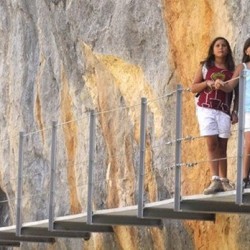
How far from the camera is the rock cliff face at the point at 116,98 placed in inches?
668

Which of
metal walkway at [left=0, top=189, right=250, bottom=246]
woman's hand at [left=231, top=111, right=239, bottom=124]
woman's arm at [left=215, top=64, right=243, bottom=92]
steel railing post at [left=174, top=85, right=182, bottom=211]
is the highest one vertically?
woman's arm at [left=215, top=64, right=243, bottom=92]

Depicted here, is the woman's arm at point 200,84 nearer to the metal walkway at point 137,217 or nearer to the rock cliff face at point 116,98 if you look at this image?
the rock cliff face at point 116,98

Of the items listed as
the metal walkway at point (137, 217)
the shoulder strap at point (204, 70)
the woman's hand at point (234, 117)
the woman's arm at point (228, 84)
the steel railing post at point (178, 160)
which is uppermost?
the shoulder strap at point (204, 70)

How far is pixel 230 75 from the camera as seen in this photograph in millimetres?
14250

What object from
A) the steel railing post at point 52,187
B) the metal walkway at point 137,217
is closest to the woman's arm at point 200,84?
the metal walkway at point 137,217

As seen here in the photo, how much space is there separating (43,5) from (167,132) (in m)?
4.68

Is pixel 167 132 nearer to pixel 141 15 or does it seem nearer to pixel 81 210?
pixel 141 15

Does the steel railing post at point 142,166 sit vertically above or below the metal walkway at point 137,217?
above

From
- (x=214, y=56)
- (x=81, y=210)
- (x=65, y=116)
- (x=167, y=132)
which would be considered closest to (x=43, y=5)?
(x=65, y=116)

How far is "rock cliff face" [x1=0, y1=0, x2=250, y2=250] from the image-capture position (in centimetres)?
1697

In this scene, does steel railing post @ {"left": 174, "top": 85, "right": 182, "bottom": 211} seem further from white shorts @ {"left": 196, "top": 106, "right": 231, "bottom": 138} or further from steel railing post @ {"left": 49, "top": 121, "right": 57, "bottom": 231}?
steel railing post @ {"left": 49, "top": 121, "right": 57, "bottom": 231}

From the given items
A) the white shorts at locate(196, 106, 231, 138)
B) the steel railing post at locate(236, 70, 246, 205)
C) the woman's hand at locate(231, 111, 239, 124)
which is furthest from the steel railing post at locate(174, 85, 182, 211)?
the steel railing post at locate(236, 70, 246, 205)

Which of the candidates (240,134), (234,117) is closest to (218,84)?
(234,117)

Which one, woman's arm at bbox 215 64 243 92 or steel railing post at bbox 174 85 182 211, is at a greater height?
woman's arm at bbox 215 64 243 92
